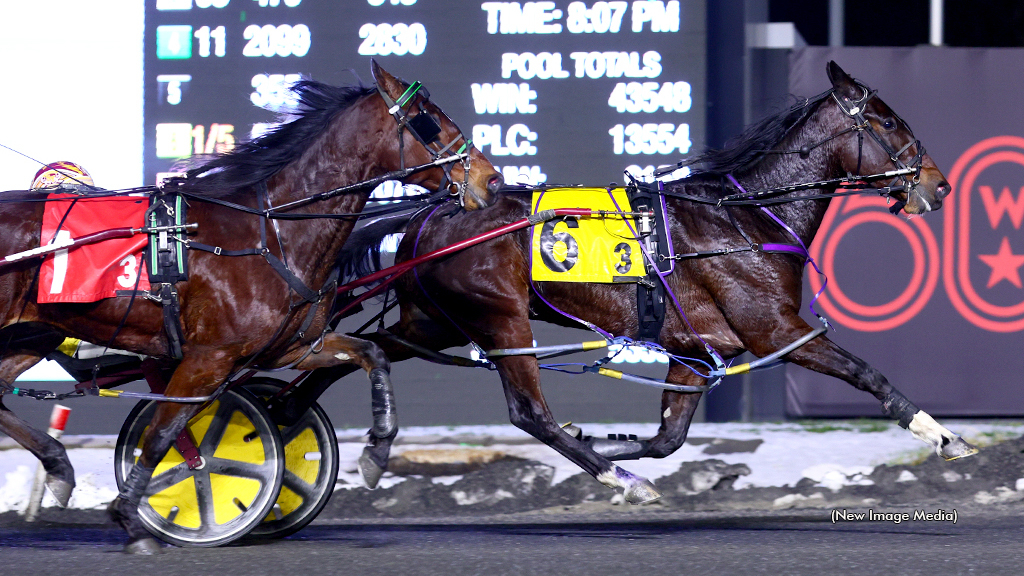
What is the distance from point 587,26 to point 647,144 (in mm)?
857

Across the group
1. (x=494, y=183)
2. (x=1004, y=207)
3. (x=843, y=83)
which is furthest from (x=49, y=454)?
(x=1004, y=207)

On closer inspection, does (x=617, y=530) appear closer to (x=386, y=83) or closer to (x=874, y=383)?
(x=874, y=383)

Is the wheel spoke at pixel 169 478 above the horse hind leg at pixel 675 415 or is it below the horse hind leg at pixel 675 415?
below

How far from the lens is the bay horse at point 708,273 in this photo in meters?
5.19

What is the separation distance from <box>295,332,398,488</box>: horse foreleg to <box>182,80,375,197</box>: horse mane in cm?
80

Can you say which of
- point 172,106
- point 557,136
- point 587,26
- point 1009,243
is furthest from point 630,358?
point 172,106

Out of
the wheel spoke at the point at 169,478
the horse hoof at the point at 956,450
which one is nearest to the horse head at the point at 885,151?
the horse hoof at the point at 956,450

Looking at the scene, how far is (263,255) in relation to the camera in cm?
464

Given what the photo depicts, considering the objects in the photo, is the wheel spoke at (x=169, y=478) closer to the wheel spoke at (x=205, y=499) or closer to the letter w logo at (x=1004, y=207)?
the wheel spoke at (x=205, y=499)

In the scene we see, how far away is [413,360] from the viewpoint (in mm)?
7125

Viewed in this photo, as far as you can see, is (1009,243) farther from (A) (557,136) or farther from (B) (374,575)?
(B) (374,575)

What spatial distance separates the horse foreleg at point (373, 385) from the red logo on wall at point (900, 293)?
3.89 meters

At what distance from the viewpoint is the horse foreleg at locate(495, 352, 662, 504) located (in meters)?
4.96

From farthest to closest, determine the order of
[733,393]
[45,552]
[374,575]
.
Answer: [733,393]
[45,552]
[374,575]
